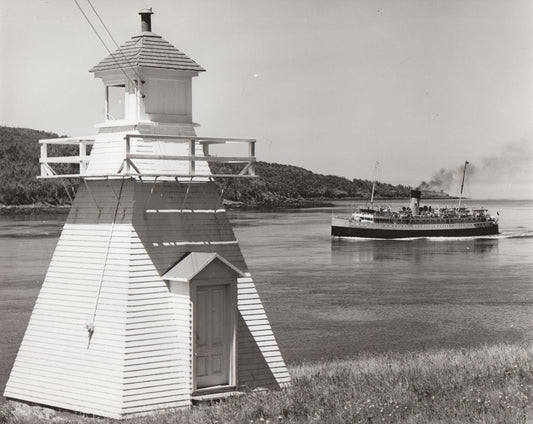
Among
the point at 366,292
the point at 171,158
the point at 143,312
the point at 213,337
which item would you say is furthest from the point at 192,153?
the point at 366,292

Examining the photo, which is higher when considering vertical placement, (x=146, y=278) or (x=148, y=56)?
(x=148, y=56)

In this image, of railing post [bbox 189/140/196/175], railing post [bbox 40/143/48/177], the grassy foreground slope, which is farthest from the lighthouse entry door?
railing post [bbox 40/143/48/177]

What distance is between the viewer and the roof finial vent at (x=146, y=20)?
52.1 feet

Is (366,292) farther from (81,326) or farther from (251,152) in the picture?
(81,326)

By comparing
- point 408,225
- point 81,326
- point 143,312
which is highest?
point 143,312

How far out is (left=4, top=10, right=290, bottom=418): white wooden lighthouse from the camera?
14289 millimetres

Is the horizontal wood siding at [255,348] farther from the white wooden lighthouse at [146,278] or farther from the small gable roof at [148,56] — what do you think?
the small gable roof at [148,56]

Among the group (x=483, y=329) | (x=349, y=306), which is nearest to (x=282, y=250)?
(x=349, y=306)

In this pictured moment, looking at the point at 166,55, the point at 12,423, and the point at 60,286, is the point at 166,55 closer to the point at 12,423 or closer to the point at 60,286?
the point at 60,286

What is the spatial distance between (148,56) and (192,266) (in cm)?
363

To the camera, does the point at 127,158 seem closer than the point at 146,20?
Yes

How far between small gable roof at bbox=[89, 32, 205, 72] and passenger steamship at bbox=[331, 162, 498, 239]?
68484 mm

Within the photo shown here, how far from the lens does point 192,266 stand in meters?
14.5

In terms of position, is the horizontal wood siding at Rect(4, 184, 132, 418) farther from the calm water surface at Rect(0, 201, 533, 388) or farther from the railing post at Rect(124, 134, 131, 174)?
the calm water surface at Rect(0, 201, 533, 388)
